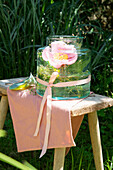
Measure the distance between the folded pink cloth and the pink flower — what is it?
0.68ft

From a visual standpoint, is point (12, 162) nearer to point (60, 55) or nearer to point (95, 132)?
point (60, 55)

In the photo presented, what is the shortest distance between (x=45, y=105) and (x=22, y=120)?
21 cm

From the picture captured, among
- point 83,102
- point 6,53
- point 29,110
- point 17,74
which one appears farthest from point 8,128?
point 83,102

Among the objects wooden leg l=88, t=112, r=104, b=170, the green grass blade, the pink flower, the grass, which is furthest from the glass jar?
the green grass blade

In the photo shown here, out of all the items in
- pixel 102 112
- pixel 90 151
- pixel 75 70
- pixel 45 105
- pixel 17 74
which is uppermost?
pixel 75 70

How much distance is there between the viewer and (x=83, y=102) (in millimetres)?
1253

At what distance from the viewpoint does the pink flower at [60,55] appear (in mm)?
1203

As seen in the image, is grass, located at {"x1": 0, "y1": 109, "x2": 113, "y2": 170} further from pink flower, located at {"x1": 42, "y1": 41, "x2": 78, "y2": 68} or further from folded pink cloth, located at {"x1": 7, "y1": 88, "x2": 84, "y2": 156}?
pink flower, located at {"x1": 42, "y1": 41, "x2": 78, "y2": 68}

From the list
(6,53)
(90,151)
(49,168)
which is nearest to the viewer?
(49,168)

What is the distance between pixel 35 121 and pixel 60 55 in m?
0.40

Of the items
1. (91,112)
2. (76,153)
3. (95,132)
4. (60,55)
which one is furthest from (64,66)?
(76,153)

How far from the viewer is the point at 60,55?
122 centimetres

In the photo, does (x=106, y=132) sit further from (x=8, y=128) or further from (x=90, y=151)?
(x=8, y=128)

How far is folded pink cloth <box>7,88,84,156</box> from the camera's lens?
1170mm
